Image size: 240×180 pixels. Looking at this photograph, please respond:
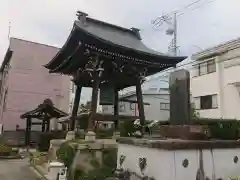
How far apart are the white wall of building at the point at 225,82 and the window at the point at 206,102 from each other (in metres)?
0.37

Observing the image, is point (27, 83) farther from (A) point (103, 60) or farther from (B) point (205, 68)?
(B) point (205, 68)

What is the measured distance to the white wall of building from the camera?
859 inches

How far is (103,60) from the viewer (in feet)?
44.1

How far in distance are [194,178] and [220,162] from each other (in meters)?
1.19

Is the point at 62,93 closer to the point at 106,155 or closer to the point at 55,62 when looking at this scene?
the point at 55,62

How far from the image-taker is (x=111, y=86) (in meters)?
15.4

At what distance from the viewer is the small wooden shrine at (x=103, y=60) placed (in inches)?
490

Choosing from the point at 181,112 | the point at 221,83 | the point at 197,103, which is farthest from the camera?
the point at 197,103

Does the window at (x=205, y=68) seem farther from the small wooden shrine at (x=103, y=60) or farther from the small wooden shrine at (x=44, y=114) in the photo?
the small wooden shrine at (x=44, y=114)

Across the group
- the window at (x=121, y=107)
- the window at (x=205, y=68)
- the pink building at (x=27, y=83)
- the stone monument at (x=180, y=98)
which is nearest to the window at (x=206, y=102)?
the window at (x=205, y=68)

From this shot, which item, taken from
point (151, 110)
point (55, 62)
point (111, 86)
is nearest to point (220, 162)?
point (111, 86)

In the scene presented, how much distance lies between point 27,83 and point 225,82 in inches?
872

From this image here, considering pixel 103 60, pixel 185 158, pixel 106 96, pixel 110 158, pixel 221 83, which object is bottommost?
pixel 110 158

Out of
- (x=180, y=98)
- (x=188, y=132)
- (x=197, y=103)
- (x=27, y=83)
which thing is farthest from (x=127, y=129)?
(x=27, y=83)
